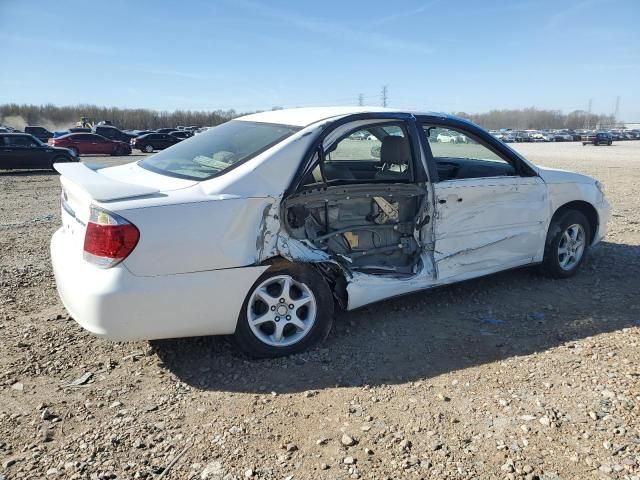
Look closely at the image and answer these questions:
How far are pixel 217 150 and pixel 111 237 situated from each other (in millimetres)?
1179

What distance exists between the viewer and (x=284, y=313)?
346cm

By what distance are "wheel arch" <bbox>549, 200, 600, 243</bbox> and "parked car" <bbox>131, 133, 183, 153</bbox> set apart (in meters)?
31.3

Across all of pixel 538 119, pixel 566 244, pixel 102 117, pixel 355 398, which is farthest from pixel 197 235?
pixel 538 119

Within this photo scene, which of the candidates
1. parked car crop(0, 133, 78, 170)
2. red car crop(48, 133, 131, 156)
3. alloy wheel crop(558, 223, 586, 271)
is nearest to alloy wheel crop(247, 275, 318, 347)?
→ alloy wheel crop(558, 223, 586, 271)

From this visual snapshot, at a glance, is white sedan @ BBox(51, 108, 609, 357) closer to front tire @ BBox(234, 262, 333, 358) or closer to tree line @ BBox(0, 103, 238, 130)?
front tire @ BBox(234, 262, 333, 358)

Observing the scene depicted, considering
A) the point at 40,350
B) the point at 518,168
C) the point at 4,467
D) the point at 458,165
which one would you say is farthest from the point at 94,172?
the point at 518,168

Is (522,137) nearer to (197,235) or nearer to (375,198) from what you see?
(375,198)

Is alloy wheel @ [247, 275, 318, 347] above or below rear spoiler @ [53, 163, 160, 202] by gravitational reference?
below

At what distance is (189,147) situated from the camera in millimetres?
4066

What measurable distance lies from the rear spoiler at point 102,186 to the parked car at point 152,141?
3153 cm

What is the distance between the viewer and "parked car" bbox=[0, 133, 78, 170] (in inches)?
722

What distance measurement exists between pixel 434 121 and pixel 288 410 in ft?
8.54

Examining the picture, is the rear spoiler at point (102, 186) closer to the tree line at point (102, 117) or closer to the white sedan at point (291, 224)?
the white sedan at point (291, 224)

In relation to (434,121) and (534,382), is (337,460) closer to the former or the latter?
(534,382)
